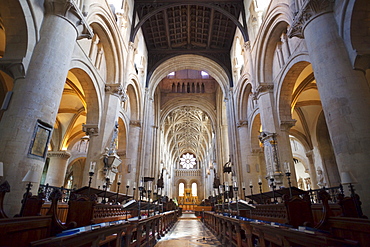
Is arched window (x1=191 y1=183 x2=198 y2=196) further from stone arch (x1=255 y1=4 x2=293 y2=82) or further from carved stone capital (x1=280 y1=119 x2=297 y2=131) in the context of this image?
carved stone capital (x1=280 y1=119 x2=297 y2=131)

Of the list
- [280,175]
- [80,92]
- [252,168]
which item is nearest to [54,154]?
[80,92]

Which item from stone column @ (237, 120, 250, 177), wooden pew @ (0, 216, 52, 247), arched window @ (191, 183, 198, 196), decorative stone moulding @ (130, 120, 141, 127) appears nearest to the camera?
wooden pew @ (0, 216, 52, 247)

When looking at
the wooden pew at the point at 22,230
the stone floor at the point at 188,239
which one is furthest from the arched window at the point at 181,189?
the wooden pew at the point at 22,230

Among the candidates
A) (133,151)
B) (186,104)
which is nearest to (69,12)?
(133,151)

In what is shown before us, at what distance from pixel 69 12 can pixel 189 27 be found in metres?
11.9

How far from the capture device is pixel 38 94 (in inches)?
207

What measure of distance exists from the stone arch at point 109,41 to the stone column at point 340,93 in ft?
25.9

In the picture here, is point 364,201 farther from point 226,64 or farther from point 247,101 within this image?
point 226,64

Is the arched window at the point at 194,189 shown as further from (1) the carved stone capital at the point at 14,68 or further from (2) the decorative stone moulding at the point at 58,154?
(1) the carved stone capital at the point at 14,68

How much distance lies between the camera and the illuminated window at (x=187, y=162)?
155ft

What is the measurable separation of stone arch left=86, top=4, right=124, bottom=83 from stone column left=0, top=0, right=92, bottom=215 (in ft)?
8.74

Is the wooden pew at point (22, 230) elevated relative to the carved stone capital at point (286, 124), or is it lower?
lower

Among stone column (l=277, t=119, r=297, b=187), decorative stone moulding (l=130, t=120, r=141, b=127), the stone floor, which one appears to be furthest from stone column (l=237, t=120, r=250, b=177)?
decorative stone moulding (l=130, t=120, r=141, b=127)

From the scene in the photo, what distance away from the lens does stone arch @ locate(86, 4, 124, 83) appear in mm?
9209
